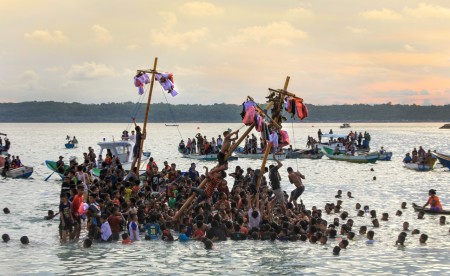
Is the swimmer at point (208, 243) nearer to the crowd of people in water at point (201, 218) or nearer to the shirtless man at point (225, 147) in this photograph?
the crowd of people in water at point (201, 218)

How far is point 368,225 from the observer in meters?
28.7

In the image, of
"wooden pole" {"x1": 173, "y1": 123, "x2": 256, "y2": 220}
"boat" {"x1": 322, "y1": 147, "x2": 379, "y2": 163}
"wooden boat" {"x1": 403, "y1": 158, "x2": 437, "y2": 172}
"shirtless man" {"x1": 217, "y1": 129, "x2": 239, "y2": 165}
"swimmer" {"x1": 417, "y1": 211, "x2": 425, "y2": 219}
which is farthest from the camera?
"boat" {"x1": 322, "y1": 147, "x2": 379, "y2": 163}

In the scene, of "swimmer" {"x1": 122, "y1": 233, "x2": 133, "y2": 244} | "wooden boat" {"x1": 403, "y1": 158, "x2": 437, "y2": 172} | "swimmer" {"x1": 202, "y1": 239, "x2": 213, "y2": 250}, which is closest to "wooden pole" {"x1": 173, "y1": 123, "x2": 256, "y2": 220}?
"swimmer" {"x1": 202, "y1": 239, "x2": 213, "y2": 250}

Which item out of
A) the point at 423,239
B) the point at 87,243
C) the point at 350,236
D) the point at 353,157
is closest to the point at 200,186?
the point at 87,243

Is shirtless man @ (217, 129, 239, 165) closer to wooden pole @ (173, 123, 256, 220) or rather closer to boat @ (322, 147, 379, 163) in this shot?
wooden pole @ (173, 123, 256, 220)

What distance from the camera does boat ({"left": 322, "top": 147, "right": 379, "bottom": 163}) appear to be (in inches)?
2618

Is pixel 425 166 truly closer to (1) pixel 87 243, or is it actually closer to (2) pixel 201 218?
(2) pixel 201 218

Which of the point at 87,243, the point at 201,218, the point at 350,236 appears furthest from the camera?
the point at 350,236

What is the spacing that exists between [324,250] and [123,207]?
7129mm

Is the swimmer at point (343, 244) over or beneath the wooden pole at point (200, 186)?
beneath

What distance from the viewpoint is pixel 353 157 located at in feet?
223

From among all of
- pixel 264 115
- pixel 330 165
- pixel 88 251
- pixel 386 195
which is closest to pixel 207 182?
pixel 264 115

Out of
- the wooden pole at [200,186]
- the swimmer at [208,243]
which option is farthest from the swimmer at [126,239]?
the swimmer at [208,243]

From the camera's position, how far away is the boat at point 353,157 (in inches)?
2618
